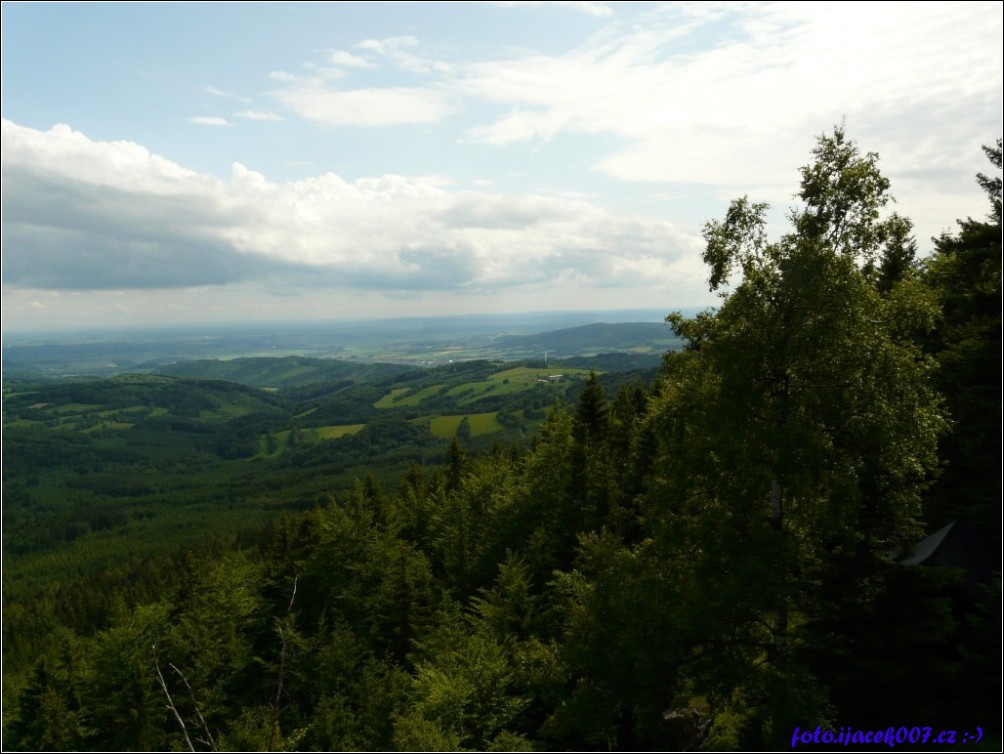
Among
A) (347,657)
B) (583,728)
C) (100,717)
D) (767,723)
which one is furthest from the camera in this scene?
(100,717)

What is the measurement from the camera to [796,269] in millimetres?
13766

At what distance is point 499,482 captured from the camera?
4828 centimetres

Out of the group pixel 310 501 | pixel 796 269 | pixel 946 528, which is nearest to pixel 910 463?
pixel 796 269

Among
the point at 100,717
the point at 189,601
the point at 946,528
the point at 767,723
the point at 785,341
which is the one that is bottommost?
the point at 100,717

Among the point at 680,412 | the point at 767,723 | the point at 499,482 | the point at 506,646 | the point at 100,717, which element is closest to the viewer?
the point at 680,412

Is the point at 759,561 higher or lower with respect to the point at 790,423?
lower

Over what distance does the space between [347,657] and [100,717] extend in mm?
21323

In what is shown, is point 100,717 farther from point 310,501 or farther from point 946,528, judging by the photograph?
point 310,501

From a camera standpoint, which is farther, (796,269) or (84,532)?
(84,532)

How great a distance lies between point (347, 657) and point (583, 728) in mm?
18975

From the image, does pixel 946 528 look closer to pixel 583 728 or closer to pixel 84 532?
pixel 583 728

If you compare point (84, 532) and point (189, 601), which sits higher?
point (189, 601)

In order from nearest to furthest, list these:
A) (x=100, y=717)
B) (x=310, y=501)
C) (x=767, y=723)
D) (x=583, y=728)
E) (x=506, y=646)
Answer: (x=767, y=723), (x=583, y=728), (x=506, y=646), (x=100, y=717), (x=310, y=501)

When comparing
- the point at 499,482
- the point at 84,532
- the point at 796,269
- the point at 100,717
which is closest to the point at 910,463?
the point at 796,269
